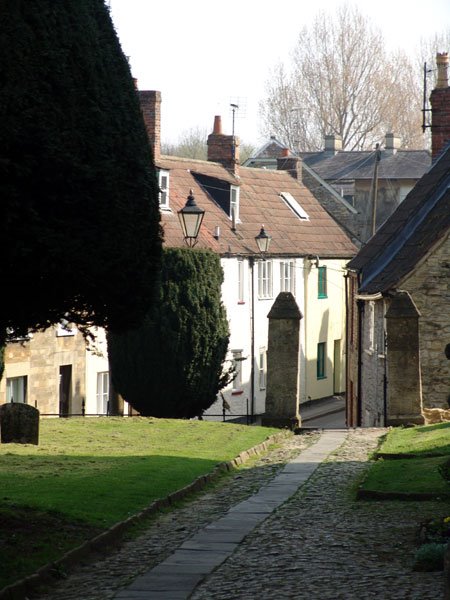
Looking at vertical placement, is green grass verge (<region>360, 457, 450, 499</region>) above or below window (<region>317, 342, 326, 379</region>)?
below

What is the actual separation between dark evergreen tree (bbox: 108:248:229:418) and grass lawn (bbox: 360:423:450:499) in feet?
23.0

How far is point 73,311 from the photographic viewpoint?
39.2 ft

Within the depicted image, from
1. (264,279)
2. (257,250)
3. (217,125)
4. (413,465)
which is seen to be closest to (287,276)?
(264,279)

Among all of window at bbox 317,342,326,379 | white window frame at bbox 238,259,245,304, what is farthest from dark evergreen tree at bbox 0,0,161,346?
window at bbox 317,342,326,379

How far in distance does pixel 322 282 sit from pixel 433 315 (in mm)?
23892

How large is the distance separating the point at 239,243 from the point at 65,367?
434 inches

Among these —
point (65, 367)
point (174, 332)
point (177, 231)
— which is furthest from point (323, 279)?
point (174, 332)

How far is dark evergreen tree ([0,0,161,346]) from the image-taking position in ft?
33.9

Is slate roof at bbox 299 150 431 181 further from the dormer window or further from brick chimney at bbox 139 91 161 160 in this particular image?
brick chimney at bbox 139 91 161 160

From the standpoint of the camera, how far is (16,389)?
33.2 meters

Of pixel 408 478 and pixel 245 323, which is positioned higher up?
pixel 245 323

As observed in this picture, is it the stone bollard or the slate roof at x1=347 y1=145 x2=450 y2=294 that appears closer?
the stone bollard

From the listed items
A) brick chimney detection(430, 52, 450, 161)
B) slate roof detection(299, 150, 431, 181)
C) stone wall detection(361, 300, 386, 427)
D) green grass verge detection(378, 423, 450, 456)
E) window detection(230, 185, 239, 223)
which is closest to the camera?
green grass verge detection(378, 423, 450, 456)

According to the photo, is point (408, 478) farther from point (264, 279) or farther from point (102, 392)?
point (264, 279)
